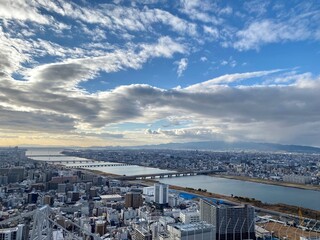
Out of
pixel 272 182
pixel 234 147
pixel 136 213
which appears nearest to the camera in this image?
pixel 136 213

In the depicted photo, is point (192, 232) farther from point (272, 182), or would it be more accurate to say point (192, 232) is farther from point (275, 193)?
point (272, 182)

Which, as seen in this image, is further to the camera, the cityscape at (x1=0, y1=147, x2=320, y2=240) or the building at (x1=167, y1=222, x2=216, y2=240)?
the cityscape at (x1=0, y1=147, x2=320, y2=240)

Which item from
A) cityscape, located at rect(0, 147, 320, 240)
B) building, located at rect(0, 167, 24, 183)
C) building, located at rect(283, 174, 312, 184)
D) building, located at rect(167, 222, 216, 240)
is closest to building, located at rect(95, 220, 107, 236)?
cityscape, located at rect(0, 147, 320, 240)

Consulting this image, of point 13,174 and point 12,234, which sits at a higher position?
point 13,174

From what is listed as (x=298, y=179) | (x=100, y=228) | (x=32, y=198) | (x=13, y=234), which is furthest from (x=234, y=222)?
(x=298, y=179)

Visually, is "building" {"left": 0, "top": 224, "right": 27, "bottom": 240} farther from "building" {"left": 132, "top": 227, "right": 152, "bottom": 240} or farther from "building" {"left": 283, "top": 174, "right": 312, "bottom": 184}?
"building" {"left": 283, "top": 174, "right": 312, "bottom": 184}

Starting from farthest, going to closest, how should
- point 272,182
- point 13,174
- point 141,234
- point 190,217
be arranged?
point 272,182 → point 13,174 → point 190,217 → point 141,234

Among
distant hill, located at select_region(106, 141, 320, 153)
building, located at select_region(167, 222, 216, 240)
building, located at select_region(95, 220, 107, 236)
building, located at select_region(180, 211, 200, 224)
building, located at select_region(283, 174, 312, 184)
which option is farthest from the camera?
distant hill, located at select_region(106, 141, 320, 153)

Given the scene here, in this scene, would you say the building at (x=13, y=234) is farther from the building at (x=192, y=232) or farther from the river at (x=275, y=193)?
the river at (x=275, y=193)
